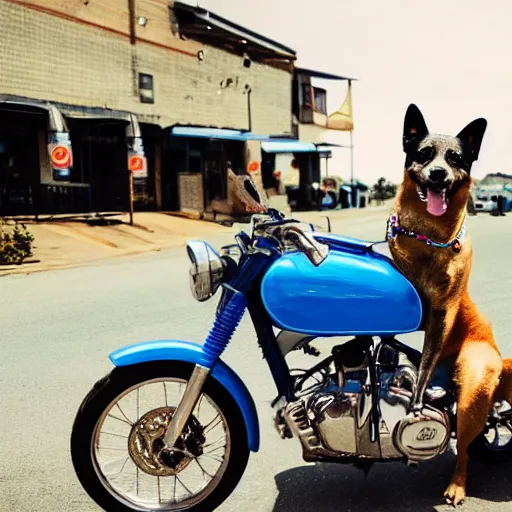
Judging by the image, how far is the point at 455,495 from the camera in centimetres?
303

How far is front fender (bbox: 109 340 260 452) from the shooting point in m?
2.78

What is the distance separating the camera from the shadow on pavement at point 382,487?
3076 millimetres

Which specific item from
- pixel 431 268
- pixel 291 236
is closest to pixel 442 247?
pixel 431 268

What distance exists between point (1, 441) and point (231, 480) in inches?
69.7

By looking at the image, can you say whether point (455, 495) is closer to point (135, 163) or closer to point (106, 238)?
point (106, 238)

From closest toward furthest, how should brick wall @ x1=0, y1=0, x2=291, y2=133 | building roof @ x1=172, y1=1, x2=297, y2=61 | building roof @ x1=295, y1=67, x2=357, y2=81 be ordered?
brick wall @ x1=0, y1=0, x2=291, y2=133, building roof @ x1=172, y1=1, x2=297, y2=61, building roof @ x1=295, y1=67, x2=357, y2=81

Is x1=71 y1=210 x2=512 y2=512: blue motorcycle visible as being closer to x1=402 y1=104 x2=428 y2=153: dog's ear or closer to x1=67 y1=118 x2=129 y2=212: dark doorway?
x1=402 y1=104 x2=428 y2=153: dog's ear

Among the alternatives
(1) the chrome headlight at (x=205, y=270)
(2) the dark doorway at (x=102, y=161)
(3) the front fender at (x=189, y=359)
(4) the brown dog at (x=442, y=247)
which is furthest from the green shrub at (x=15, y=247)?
(4) the brown dog at (x=442, y=247)

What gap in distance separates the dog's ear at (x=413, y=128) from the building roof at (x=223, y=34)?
85.8ft

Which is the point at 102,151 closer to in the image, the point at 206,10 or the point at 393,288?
the point at 206,10

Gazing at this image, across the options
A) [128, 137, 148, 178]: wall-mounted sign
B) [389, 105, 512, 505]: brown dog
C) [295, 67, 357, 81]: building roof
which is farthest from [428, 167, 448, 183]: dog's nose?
[295, 67, 357, 81]: building roof

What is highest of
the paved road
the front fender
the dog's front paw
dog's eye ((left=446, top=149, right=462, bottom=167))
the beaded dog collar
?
dog's eye ((left=446, top=149, right=462, bottom=167))

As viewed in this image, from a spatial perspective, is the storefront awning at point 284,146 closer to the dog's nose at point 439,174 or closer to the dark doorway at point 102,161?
the dark doorway at point 102,161

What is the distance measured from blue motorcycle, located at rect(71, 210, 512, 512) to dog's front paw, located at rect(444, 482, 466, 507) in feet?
0.97
